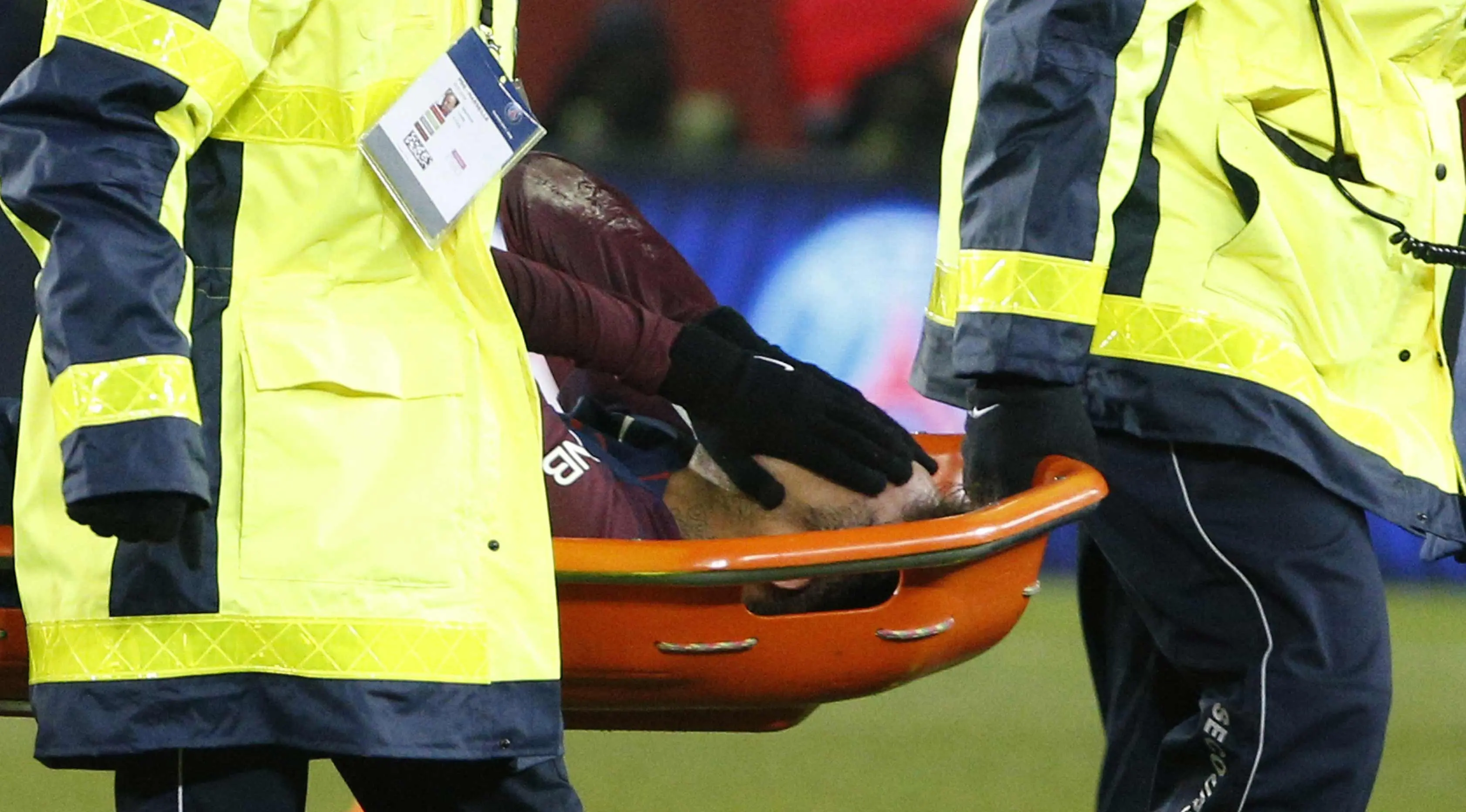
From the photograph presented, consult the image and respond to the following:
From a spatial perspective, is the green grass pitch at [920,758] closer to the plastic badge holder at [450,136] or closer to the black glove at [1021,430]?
the black glove at [1021,430]

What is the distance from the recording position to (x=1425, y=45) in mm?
2078

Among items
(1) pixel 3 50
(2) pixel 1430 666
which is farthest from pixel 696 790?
(2) pixel 1430 666

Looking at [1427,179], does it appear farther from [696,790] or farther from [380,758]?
[696,790]

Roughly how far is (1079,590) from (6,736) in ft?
6.51

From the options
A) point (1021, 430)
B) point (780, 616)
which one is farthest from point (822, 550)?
point (1021, 430)

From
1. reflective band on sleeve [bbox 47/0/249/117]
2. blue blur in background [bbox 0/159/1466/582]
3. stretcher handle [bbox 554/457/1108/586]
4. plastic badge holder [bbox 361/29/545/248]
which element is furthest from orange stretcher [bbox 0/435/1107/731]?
blue blur in background [bbox 0/159/1466/582]

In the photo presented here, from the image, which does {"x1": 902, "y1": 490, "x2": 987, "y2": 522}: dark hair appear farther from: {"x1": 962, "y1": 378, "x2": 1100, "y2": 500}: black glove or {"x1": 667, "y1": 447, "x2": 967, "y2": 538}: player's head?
{"x1": 962, "y1": 378, "x2": 1100, "y2": 500}: black glove

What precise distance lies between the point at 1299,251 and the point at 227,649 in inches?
44.6

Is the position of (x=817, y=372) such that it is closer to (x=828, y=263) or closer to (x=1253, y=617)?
(x=1253, y=617)

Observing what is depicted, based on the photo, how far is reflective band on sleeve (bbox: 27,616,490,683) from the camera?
1.53 metres

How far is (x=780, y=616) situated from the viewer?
1.98 metres

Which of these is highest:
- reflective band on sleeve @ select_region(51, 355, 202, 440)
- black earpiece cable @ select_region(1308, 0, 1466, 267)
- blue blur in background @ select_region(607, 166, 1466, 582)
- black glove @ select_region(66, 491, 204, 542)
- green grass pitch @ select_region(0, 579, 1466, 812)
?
black earpiece cable @ select_region(1308, 0, 1466, 267)

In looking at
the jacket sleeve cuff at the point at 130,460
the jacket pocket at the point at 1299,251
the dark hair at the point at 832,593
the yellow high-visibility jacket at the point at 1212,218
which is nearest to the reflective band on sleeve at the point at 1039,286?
the yellow high-visibility jacket at the point at 1212,218

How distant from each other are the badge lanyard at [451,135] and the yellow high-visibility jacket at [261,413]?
2cm
